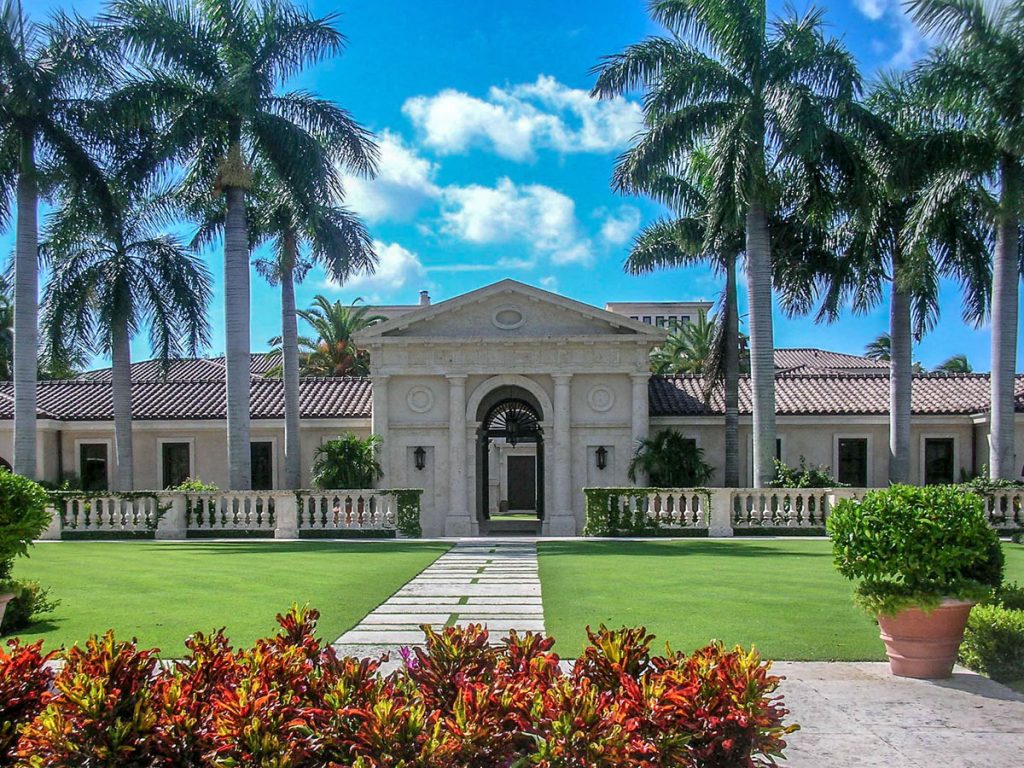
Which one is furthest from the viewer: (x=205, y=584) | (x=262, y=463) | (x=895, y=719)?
(x=262, y=463)

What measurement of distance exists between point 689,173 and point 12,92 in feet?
60.3

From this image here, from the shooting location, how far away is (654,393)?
31.6 meters

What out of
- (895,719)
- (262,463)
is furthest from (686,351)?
(895,719)

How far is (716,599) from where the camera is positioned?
11.5 m

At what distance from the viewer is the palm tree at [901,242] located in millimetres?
23453

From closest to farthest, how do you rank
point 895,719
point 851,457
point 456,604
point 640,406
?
1. point 895,719
2. point 456,604
3. point 640,406
4. point 851,457

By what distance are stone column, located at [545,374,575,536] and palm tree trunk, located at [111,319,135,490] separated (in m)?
12.8

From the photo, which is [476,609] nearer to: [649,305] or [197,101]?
[197,101]

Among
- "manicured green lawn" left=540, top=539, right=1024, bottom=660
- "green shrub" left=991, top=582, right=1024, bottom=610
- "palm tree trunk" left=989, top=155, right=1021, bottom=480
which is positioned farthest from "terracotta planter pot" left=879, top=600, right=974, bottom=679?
"palm tree trunk" left=989, top=155, right=1021, bottom=480

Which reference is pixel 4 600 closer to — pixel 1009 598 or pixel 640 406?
pixel 1009 598

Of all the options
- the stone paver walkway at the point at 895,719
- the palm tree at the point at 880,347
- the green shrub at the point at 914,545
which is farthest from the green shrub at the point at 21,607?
the palm tree at the point at 880,347

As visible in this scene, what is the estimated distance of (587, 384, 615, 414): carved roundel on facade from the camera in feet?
92.4

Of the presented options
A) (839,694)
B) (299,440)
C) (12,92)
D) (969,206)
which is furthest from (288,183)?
(839,694)

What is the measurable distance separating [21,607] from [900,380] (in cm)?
2342
